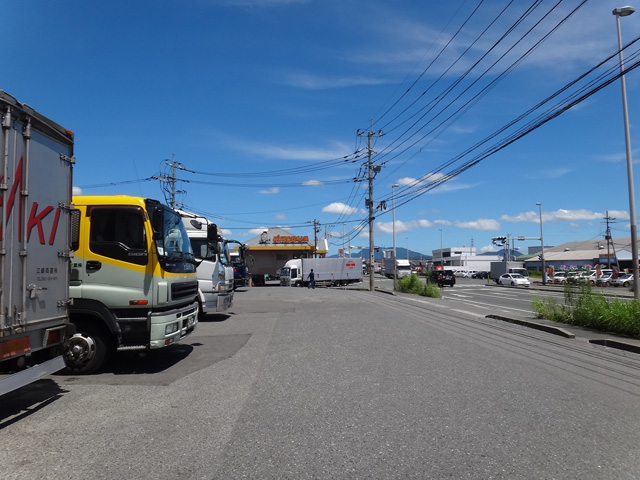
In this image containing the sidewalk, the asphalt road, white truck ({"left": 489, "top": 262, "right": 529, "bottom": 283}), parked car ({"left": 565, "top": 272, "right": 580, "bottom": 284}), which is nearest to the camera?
the asphalt road

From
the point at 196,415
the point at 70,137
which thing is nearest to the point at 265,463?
the point at 196,415

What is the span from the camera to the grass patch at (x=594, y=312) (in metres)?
12.2

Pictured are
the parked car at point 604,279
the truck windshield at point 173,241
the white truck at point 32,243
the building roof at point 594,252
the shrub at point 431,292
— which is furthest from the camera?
the building roof at point 594,252

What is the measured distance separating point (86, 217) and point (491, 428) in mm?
6505

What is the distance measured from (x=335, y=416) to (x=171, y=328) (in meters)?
3.45

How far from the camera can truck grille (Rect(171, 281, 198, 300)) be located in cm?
778

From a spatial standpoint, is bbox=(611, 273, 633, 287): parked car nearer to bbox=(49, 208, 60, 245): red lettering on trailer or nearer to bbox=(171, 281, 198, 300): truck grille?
bbox=(171, 281, 198, 300): truck grille

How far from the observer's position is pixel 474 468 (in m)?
3.96

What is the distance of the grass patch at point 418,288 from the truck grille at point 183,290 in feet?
76.0

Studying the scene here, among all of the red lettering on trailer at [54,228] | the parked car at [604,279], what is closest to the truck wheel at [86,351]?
the red lettering on trailer at [54,228]

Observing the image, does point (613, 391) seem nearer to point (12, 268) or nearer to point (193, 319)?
point (193, 319)

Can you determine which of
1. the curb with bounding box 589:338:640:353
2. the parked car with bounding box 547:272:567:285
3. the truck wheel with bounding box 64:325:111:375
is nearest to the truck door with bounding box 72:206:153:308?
the truck wheel with bounding box 64:325:111:375

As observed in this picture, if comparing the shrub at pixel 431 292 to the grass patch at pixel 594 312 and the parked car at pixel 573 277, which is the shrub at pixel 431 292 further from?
the parked car at pixel 573 277

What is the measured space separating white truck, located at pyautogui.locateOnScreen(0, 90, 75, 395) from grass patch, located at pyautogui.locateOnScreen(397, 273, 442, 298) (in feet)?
86.5
